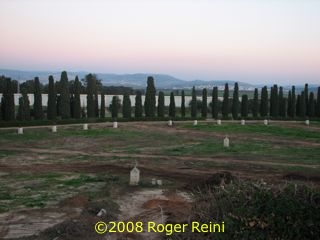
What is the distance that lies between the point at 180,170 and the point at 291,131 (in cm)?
2052

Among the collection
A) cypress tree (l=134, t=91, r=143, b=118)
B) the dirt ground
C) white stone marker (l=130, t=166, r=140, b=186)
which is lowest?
the dirt ground

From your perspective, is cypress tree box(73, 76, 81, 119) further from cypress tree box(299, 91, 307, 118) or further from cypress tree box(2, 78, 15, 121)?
cypress tree box(299, 91, 307, 118)

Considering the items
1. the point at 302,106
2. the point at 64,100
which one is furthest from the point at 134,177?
the point at 302,106

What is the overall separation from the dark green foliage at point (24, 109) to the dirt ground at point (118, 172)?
1061 centimetres

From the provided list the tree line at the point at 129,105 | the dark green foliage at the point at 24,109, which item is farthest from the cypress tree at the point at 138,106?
the dark green foliage at the point at 24,109

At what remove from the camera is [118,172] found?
18016mm

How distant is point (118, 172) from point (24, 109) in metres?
24.1

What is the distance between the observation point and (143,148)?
2619 centimetres

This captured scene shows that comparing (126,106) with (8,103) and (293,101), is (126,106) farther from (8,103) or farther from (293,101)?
(293,101)

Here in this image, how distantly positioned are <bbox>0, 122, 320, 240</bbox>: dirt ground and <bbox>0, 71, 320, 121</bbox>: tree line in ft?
38.1

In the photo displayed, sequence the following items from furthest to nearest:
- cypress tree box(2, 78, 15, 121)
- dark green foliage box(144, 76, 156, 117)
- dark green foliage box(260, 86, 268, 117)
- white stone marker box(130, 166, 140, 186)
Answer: dark green foliage box(260, 86, 268, 117) → dark green foliage box(144, 76, 156, 117) → cypress tree box(2, 78, 15, 121) → white stone marker box(130, 166, 140, 186)

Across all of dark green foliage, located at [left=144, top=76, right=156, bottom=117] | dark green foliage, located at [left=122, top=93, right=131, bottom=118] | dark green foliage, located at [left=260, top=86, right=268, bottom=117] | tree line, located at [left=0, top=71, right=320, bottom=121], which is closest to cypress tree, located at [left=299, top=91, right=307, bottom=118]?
tree line, located at [left=0, top=71, right=320, bottom=121]

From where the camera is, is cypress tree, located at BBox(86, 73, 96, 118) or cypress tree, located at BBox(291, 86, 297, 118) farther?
cypress tree, located at BBox(291, 86, 297, 118)

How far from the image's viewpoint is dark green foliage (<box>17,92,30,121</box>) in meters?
39.1
